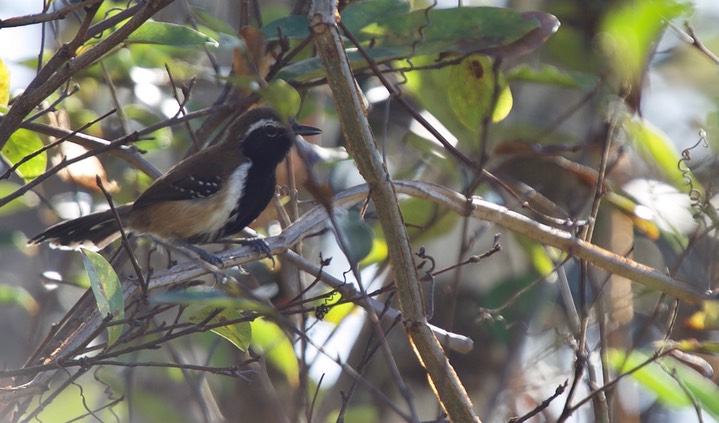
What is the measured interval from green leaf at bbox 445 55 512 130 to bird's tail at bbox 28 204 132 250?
1.70m

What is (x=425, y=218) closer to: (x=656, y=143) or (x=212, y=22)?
(x=656, y=143)

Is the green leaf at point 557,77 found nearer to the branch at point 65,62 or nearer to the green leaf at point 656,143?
the green leaf at point 656,143

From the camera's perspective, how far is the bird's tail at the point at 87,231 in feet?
12.5

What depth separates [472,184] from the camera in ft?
8.61

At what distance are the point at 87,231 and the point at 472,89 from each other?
1.91 meters

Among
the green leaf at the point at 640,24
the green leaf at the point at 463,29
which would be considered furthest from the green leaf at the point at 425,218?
the green leaf at the point at 640,24

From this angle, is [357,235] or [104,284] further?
[357,235]

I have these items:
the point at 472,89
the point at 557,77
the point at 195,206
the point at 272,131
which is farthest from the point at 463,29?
the point at 195,206

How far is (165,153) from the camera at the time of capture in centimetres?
590

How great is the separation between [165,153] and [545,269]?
2947 millimetres

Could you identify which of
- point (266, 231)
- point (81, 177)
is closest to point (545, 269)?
point (266, 231)

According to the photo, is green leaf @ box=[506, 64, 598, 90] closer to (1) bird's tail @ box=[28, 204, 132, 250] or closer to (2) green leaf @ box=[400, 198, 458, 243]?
(2) green leaf @ box=[400, 198, 458, 243]

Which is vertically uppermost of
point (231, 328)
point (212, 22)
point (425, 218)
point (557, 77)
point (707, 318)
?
point (212, 22)

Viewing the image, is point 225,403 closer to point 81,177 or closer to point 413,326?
point 81,177
